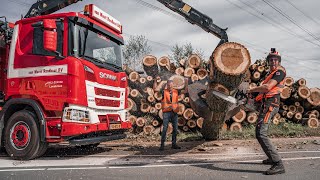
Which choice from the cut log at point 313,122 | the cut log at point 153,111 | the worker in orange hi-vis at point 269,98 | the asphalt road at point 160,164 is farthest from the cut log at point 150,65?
the worker in orange hi-vis at point 269,98

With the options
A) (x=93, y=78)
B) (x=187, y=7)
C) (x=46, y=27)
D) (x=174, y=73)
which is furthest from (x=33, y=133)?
(x=187, y=7)

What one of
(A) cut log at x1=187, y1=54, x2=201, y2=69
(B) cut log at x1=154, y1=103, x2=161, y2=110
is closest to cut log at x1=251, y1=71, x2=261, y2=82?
(A) cut log at x1=187, y1=54, x2=201, y2=69

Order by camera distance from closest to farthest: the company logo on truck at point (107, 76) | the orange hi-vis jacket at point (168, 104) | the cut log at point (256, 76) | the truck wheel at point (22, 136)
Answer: the truck wheel at point (22, 136) < the company logo on truck at point (107, 76) < the orange hi-vis jacket at point (168, 104) < the cut log at point (256, 76)

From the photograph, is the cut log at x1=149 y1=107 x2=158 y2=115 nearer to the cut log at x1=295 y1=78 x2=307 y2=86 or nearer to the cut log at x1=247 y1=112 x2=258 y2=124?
the cut log at x1=247 y1=112 x2=258 y2=124

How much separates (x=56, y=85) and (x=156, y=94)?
481cm

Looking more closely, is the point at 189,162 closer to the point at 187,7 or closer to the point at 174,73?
the point at 174,73

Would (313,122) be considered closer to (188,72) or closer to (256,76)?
(256,76)

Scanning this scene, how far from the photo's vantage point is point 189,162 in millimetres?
5484

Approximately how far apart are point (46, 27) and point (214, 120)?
13.4 feet

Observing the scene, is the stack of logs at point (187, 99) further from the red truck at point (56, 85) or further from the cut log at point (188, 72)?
the red truck at point (56, 85)

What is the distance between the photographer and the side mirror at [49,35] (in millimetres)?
5512

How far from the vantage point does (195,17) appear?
37.4 ft

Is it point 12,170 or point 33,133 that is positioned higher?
point 33,133

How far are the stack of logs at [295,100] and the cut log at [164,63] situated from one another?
8.96 ft
